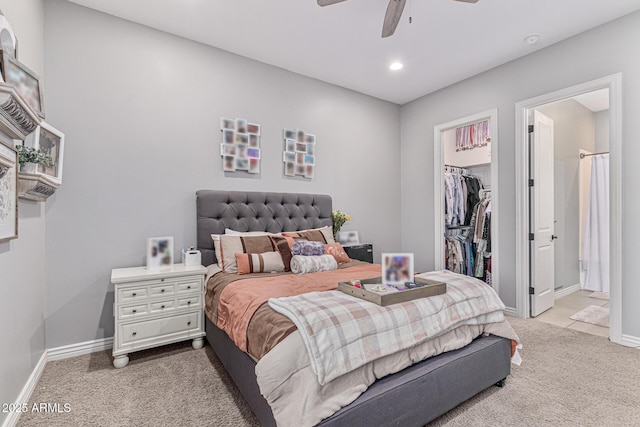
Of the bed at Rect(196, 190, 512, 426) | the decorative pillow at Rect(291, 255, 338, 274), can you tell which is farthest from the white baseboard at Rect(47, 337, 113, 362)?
the decorative pillow at Rect(291, 255, 338, 274)

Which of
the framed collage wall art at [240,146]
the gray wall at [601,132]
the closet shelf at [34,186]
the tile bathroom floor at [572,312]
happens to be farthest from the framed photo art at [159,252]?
the gray wall at [601,132]

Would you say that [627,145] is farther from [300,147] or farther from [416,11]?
[300,147]

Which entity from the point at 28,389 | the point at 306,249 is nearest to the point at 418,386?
the point at 306,249

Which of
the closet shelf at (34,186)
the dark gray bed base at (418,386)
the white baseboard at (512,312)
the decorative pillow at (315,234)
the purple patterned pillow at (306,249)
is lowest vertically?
the white baseboard at (512,312)

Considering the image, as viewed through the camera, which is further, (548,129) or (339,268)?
(548,129)

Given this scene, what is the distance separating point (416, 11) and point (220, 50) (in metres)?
1.92

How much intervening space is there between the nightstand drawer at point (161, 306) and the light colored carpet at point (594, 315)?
4072 millimetres

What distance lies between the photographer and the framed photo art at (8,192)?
1.41m

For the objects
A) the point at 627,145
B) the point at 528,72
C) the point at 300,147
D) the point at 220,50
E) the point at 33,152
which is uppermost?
the point at 220,50

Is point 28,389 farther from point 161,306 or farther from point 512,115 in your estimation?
point 512,115

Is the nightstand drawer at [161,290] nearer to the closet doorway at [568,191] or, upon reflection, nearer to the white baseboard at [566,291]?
the closet doorway at [568,191]

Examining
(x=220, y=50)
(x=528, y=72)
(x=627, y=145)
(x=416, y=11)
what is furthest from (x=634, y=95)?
(x=220, y=50)

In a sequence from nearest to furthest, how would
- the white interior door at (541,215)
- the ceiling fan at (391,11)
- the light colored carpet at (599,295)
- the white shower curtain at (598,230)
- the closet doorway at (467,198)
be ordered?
the ceiling fan at (391,11)
the white interior door at (541,215)
the closet doorway at (467,198)
the light colored carpet at (599,295)
the white shower curtain at (598,230)

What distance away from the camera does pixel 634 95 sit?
2559mm
